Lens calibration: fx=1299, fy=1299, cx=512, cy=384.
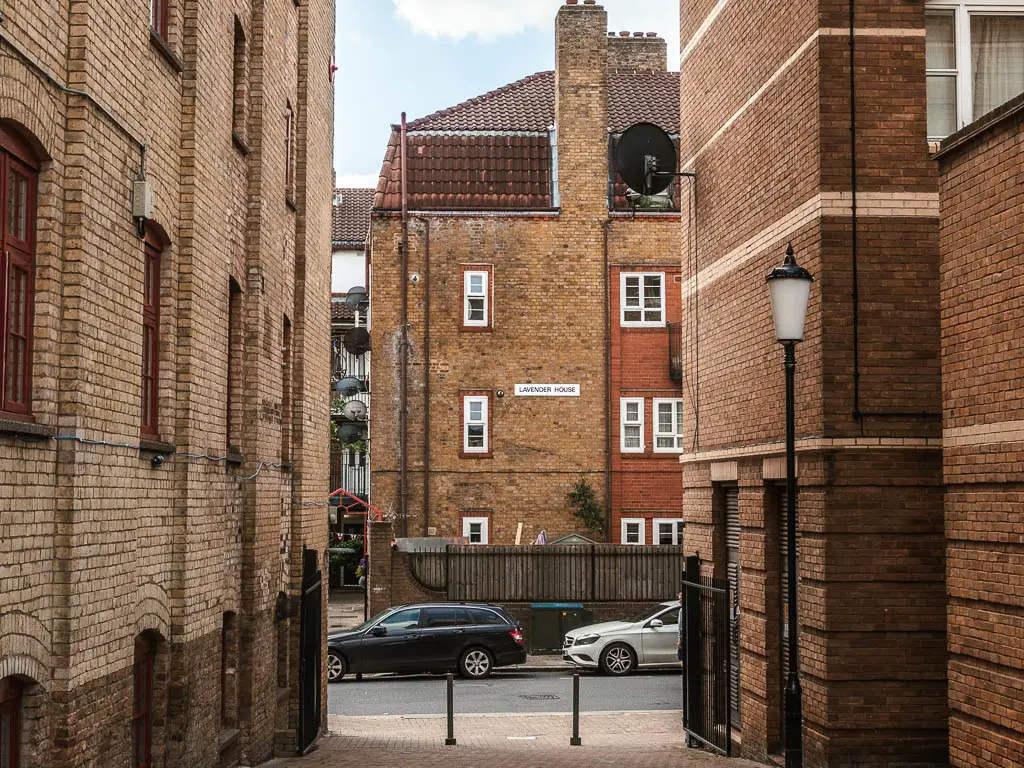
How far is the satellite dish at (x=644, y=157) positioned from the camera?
17516 millimetres

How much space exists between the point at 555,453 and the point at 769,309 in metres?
19.6

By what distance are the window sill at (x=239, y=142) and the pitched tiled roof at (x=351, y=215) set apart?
145 feet

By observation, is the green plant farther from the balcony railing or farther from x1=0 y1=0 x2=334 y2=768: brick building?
the balcony railing

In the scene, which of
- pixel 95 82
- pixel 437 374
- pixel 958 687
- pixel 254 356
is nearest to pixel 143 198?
pixel 95 82

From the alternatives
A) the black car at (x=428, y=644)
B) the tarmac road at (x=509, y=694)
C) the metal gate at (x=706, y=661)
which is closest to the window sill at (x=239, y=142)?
the metal gate at (x=706, y=661)

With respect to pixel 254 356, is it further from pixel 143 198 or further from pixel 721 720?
pixel 721 720

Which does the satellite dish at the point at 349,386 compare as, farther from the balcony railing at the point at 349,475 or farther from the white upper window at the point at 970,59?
the white upper window at the point at 970,59

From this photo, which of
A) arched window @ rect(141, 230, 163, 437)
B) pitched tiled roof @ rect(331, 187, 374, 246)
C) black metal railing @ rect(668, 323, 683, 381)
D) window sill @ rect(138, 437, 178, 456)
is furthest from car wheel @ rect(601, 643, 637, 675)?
pitched tiled roof @ rect(331, 187, 374, 246)

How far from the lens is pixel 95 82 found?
8.43 metres

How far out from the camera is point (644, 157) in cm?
1756

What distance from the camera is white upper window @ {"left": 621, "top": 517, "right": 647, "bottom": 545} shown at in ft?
111

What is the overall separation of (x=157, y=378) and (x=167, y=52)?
2.62 meters

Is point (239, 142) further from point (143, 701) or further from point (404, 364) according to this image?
point (404, 364)

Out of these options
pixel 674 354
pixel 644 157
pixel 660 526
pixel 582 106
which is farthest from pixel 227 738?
pixel 582 106
